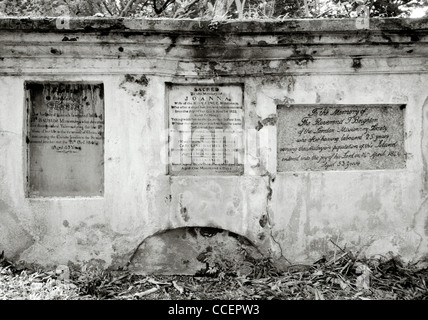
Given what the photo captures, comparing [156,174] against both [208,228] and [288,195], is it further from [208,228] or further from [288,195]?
[288,195]

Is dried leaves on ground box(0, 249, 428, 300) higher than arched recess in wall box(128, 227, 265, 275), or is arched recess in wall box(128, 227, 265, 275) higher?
arched recess in wall box(128, 227, 265, 275)

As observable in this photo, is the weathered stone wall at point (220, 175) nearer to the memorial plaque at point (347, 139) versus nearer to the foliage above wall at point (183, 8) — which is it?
the memorial plaque at point (347, 139)

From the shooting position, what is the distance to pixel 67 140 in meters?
3.28

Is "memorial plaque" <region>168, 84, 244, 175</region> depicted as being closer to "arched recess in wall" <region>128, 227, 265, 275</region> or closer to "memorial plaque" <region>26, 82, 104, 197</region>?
"arched recess in wall" <region>128, 227, 265, 275</region>

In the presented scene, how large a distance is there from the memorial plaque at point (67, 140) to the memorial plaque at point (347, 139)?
5.40 feet

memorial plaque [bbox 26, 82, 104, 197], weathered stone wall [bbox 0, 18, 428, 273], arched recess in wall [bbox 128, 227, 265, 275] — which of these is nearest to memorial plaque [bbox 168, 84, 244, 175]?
weathered stone wall [bbox 0, 18, 428, 273]

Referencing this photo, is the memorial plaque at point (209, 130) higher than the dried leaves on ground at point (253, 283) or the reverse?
higher

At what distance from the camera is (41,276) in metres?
3.05

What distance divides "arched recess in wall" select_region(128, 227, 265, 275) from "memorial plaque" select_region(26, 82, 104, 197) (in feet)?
2.24

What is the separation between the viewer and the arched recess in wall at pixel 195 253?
3.22 meters

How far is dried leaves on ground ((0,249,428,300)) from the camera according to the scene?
2.81m

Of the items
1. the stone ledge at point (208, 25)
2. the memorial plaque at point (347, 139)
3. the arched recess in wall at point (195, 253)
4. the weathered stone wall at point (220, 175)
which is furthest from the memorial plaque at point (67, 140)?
the memorial plaque at point (347, 139)

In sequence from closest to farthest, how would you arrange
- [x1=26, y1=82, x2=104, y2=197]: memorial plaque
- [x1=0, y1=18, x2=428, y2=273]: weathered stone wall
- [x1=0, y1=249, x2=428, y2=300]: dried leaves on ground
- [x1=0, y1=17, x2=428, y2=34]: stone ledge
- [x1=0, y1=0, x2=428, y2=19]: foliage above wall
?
[x1=0, y1=249, x2=428, y2=300]: dried leaves on ground, [x1=0, y1=17, x2=428, y2=34]: stone ledge, [x1=0, y1=18, x2=428, y2=273]: weathered stone wall, [x1=26, y1=82, x2=104, y2=197]: memorial plaque, [x1=0, y1=0, x2=428, y2=19]: foliage above wall

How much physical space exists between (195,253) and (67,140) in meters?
1.51
